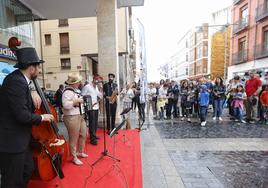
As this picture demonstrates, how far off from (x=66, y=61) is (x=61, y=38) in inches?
93.3

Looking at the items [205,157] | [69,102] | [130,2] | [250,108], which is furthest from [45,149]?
[250,108]

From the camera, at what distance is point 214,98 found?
26.8 ft

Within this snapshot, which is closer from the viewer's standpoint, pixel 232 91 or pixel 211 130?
pixel 211 130

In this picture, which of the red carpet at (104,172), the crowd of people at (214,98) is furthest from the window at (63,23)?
the red carpet at (104,172)

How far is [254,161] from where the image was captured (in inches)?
161

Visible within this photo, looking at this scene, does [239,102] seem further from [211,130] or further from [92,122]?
[92,122]

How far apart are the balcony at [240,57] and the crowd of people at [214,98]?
12.5 m

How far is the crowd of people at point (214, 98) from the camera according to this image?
756 centimetres

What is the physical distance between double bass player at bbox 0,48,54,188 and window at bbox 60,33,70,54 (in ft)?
63.7

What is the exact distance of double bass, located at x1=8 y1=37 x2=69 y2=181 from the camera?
230cm

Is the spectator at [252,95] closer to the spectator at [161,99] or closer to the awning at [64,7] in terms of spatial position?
the spectator at [161,99]

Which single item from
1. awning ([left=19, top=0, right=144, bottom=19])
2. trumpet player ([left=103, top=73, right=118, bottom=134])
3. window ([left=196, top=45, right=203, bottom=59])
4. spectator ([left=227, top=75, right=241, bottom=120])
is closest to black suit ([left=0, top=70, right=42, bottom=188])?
trumpet player ([left=103, top=73, right=118, bottom=134])

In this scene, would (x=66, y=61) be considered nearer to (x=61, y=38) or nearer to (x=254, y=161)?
(x=61, y=38)

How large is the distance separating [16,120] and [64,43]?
20094mm
